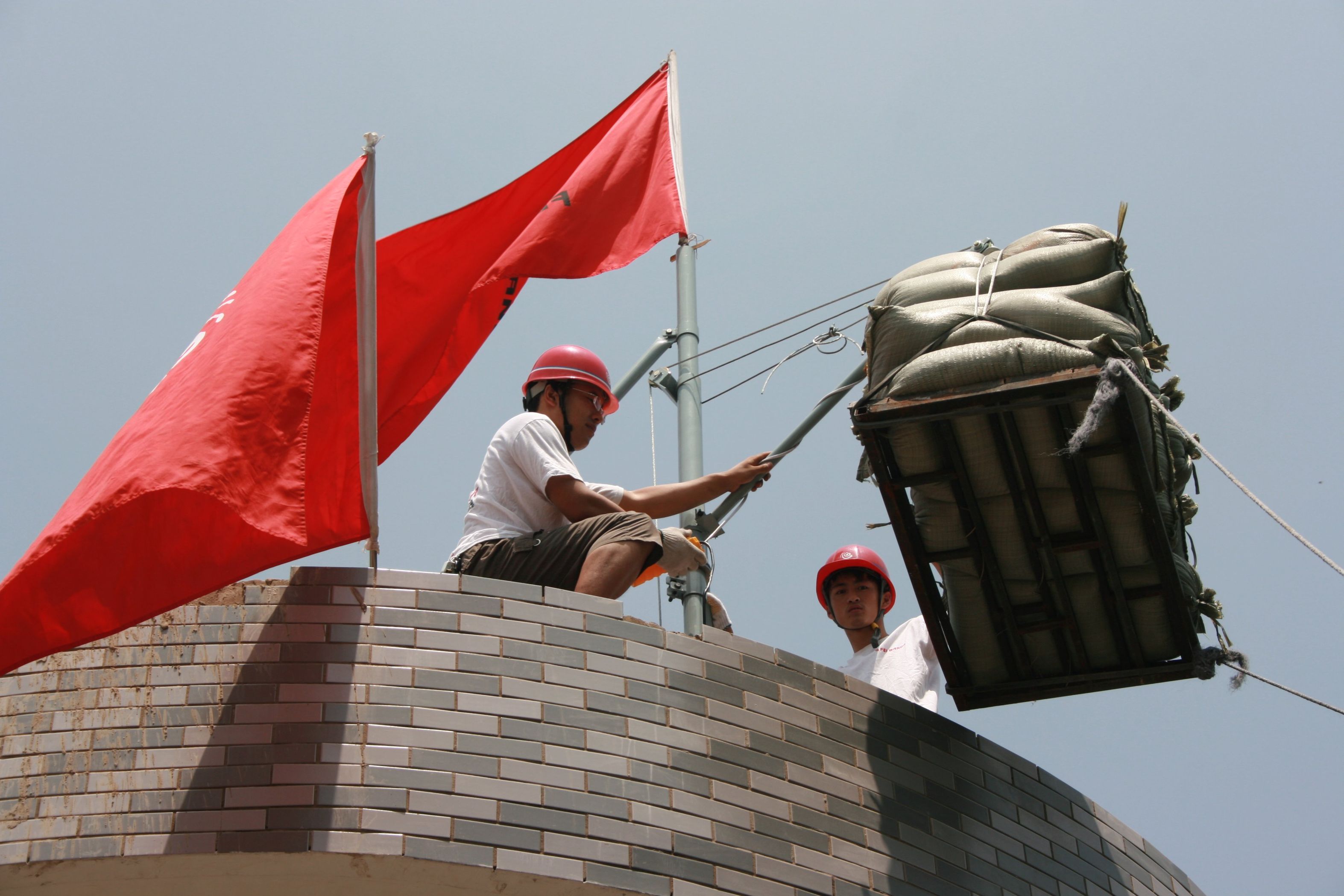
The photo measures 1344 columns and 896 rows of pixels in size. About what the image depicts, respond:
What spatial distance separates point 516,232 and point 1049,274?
3.62 m

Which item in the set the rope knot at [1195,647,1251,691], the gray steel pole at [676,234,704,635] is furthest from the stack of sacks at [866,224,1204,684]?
the gray steel pole at [676,234,704,635]

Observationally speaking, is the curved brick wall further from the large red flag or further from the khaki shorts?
the khaki shorts

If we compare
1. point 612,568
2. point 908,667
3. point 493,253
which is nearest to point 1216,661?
point 908,667

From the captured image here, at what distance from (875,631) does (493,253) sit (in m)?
3.41

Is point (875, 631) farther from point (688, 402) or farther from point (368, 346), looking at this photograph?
point (368, 346)

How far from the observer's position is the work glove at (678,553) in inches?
298

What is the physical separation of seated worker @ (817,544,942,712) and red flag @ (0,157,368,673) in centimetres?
332

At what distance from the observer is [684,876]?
610cm

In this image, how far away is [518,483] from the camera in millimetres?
7465

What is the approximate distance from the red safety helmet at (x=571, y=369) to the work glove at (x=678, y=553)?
1.02 metres

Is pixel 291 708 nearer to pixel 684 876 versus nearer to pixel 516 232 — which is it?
pixel 684 876

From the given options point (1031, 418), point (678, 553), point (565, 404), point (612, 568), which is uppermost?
point (565, 404)

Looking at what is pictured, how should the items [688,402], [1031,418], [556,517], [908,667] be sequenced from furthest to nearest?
[688,402]
[908,667]
[556,517]
[1031,418]

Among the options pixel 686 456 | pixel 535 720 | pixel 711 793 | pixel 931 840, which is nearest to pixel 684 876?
pixel 711 793
